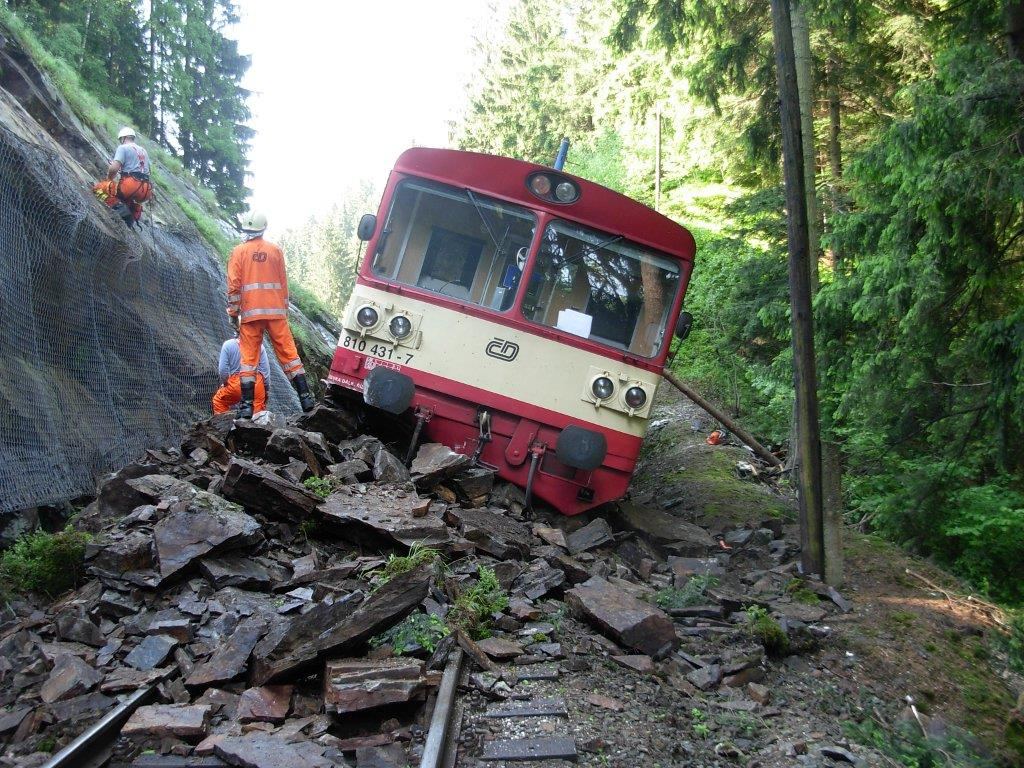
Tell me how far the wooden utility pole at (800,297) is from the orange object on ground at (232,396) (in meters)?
4.95

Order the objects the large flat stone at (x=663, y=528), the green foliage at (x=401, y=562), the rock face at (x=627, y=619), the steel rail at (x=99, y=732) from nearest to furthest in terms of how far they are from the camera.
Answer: the steel rail at (x=99, y=732), the rock face at (x=627, y=619), the green foliage at (x=401, y=562), the large flat stone at (x=663, y=528)

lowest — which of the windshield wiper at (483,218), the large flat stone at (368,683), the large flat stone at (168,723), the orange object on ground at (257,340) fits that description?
the large flat stone at (168,723)

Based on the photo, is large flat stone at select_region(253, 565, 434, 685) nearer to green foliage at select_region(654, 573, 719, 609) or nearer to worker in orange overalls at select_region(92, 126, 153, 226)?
green foliage at select_region(654, 573, 719, 609)

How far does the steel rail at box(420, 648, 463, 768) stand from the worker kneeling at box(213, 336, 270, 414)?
4.38m

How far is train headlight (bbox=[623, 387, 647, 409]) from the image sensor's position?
6859 millimetres

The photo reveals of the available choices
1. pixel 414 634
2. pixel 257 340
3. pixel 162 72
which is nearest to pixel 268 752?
pixel 414 634

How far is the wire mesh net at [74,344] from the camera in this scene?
5.07 metres

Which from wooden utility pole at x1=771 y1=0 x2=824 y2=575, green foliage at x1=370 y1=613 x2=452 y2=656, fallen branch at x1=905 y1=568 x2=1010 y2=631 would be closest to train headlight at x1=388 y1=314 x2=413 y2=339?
green foliage at x1=370 y1=613 x2=452 y2=656

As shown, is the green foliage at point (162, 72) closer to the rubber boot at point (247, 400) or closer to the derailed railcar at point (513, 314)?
the rubber boot at point (247, 400)

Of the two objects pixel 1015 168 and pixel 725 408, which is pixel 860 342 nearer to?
pixel 1015 168

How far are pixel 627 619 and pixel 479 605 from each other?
872 mm

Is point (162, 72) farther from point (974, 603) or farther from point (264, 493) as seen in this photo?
point (974, 603)

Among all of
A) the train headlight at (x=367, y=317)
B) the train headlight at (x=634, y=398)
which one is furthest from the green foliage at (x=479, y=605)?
the train headlight at (x=367, y=317)

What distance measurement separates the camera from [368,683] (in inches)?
132
